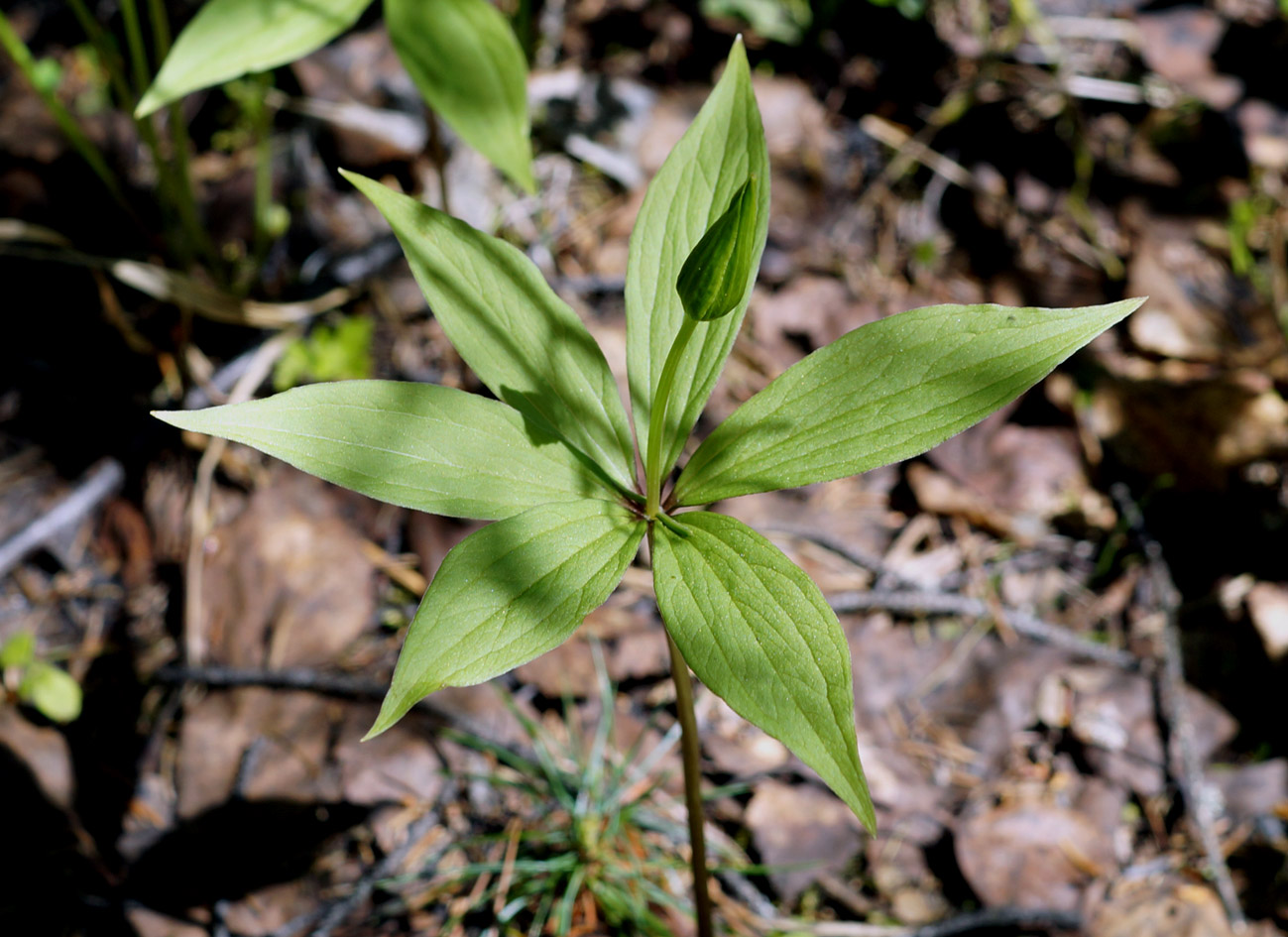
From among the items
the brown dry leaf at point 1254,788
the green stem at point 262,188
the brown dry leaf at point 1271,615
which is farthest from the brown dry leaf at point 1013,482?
the green stem at point 262,188

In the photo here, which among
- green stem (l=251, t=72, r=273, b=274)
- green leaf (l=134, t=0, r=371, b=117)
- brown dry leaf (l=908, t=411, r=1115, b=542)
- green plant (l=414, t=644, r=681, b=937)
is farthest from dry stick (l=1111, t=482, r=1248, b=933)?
green stem (l=251, t=72, r=273, b=274)

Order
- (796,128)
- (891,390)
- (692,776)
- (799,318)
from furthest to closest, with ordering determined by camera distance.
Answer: (796,128), (799,318), (692,776), (891,390)

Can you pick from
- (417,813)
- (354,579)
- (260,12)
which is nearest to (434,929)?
(417,813)

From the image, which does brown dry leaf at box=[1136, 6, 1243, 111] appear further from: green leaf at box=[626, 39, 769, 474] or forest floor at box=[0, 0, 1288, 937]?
green leaf at box=[626, 39, 769, 474]

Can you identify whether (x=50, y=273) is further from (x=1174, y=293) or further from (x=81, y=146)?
(x=1174, y=293)

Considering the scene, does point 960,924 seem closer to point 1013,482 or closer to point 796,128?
point 1013,482

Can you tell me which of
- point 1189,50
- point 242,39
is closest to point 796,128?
point 1189,50
